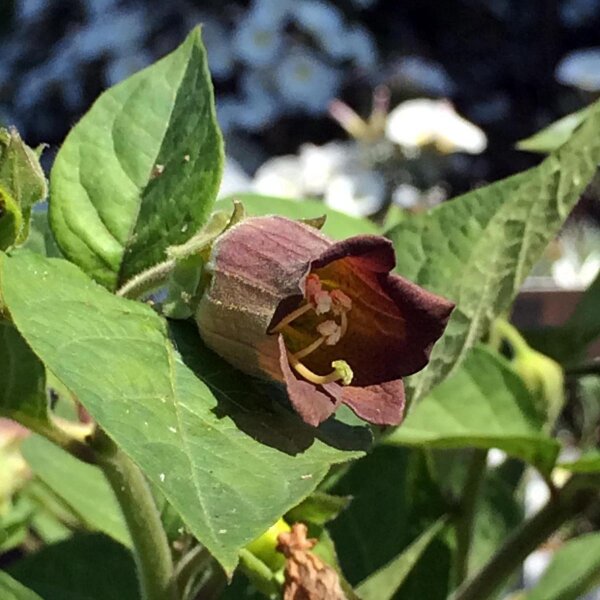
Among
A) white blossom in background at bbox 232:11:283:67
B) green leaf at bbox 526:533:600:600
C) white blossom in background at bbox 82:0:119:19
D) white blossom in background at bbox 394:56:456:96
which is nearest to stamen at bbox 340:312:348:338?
green leaf at bbox 526:533:600:600

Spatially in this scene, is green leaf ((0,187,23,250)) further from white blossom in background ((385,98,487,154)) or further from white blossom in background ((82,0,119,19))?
white blossom in background ((82,0,119,19))

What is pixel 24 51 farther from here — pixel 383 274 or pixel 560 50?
pixel 383 274

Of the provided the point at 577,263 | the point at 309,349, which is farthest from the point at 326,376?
the point at 577,263

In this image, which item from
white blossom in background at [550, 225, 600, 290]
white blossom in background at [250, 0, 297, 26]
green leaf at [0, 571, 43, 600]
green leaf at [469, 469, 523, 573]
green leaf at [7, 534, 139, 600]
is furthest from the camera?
white blossom in background at [250, 0, 297, 26]

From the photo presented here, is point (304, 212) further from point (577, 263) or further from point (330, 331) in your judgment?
point (577, 263)

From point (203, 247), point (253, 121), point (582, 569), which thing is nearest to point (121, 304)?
point (203, 247)

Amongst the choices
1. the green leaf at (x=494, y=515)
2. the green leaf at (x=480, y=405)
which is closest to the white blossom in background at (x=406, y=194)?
the green leaf at (x=494, y=515)
